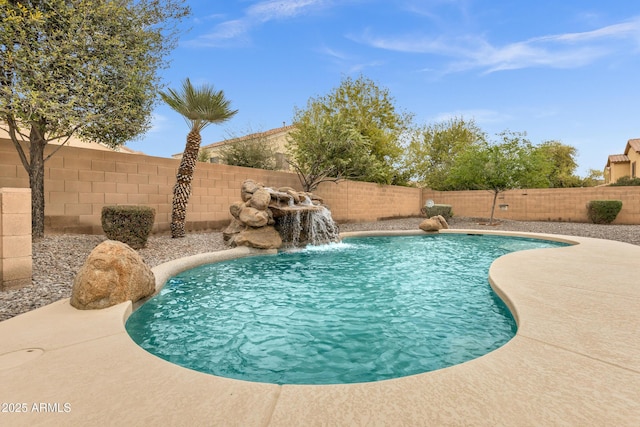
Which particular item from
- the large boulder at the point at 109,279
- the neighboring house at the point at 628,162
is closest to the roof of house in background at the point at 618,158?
the neighboring house at the point at 628,162

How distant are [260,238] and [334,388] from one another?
651 cm

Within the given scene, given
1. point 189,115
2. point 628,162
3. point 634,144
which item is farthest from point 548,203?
point 189,115

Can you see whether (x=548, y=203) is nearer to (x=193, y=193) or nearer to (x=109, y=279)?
(x=193, y=193)

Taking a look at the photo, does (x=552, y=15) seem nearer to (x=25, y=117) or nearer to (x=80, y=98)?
(x=80, y=98)

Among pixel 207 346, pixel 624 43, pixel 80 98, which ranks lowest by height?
pixel 207 346

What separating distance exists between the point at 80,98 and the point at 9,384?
6107 mm

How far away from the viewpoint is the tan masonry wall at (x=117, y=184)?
23.3 ft

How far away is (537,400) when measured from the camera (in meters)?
1.60

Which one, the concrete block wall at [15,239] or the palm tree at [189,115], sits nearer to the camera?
the concrete block wall at [15,239]

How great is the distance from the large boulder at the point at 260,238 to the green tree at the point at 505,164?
12910mm

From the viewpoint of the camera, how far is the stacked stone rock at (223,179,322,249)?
26.1 feet

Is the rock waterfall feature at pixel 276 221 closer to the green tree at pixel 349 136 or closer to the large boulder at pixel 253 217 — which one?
the large boulder at pixel 253 217

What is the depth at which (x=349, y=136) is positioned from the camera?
13.1 metres

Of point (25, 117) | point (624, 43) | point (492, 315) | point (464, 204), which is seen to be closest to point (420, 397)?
point (492, 315)
